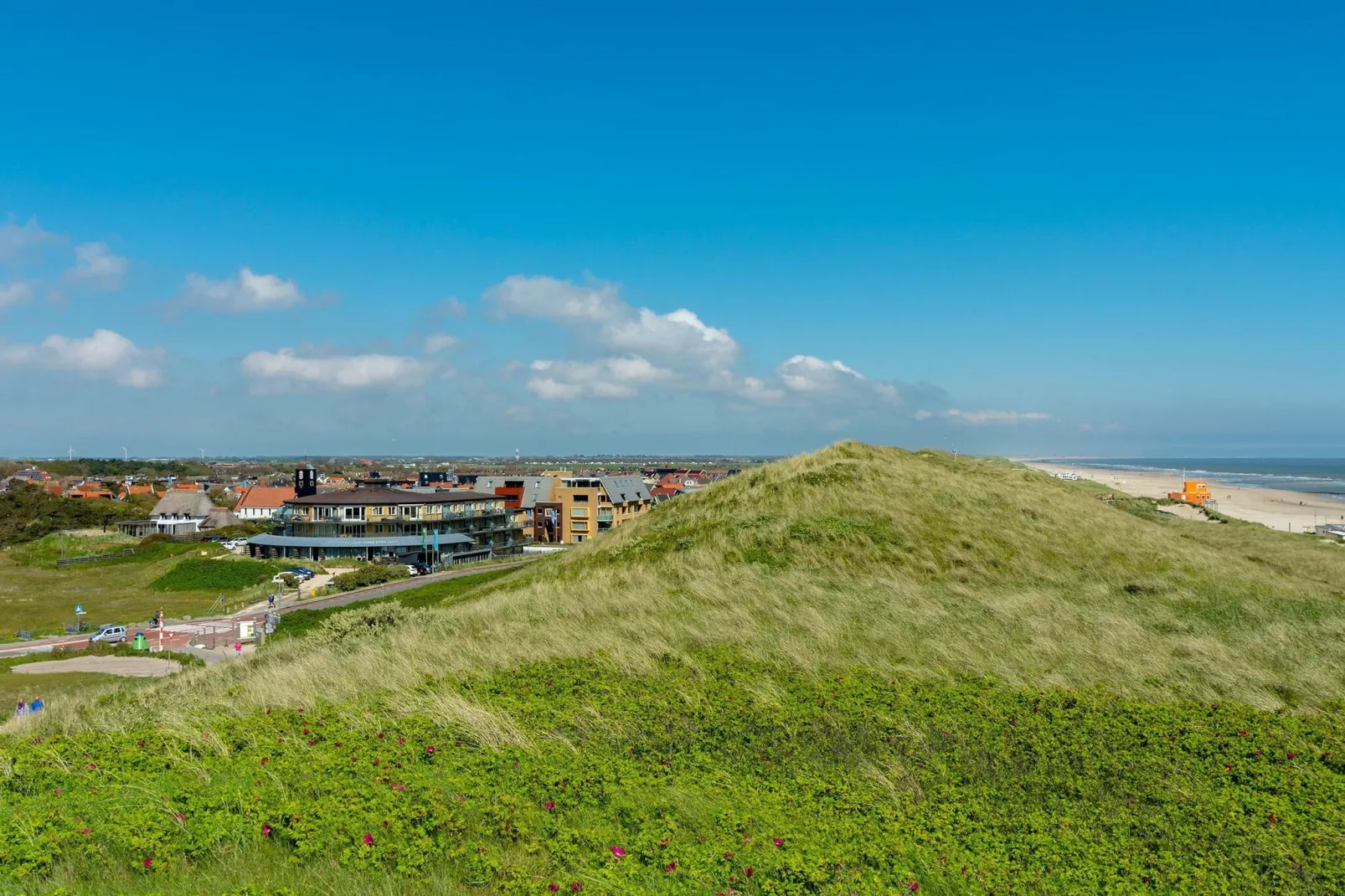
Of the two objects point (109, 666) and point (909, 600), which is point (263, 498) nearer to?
point (109, 666)

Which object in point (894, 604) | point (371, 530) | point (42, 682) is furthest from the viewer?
point (371, 530)

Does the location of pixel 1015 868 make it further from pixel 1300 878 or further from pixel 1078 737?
pixel 1078 737

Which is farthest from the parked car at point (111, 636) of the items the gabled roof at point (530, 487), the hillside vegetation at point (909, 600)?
the gabled roof at point (530, 487)

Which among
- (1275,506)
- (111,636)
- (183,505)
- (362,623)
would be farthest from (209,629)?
(1275,506)

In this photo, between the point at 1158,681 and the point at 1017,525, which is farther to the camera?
the point at 1017,525

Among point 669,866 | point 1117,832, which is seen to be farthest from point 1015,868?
point 669,866

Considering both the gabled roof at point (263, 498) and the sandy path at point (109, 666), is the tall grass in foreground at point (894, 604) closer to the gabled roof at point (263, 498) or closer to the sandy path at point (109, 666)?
the sandy path at point (109, 666)
